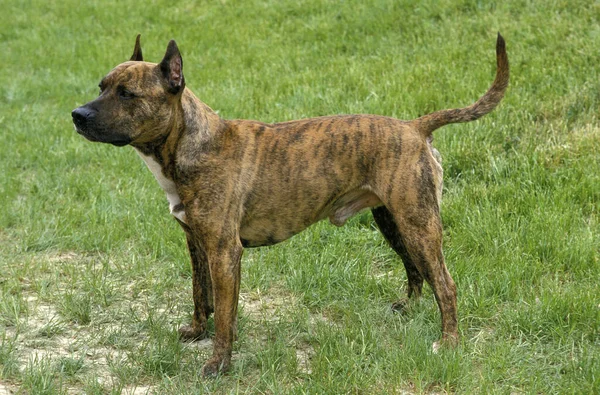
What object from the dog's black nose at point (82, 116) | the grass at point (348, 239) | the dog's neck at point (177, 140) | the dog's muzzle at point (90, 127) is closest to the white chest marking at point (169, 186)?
the dog's neck at point (177, 140)

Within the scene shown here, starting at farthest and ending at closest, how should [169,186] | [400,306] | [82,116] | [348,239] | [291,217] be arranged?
[348,239]
[400,306]
[291,217]
[169,186]
[82,116]

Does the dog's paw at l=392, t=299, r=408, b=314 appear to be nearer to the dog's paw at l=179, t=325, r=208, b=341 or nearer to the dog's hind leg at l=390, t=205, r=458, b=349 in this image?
the dog's hind leg at l=390, t=205, r=458, b=349

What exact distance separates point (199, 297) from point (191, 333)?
0.25m

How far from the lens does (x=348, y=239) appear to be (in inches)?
243

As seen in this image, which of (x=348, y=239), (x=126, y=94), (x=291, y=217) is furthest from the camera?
→ (x=348, y=239)

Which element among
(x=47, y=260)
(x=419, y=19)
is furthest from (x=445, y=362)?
(x=419, y=19)

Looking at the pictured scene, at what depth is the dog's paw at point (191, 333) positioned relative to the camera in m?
5.07

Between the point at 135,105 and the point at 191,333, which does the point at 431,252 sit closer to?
the point at 191,333

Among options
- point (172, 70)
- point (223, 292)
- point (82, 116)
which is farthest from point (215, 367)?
point (172, 70)

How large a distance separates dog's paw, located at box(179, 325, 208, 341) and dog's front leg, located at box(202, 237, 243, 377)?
517 millimetres

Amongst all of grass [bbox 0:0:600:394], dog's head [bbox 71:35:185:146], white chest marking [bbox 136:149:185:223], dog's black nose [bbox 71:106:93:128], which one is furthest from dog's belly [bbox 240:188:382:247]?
dog's black nose [bbox 71:106:93:128]

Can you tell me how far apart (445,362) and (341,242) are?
1.97 meters

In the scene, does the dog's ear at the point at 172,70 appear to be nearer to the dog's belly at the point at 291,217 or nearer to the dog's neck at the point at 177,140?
the dog's neck at the point at 177,140

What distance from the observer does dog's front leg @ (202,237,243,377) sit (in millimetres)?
4500
